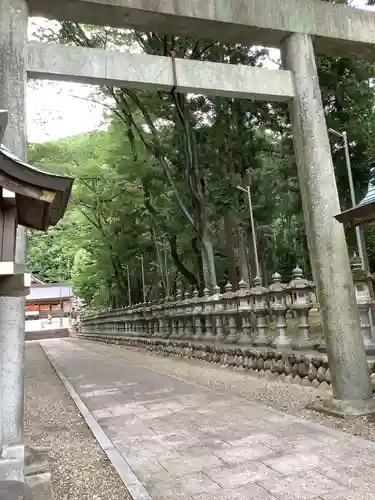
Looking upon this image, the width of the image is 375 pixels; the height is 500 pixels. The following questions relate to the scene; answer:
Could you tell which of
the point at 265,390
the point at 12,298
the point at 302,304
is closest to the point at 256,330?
the point at 302,304

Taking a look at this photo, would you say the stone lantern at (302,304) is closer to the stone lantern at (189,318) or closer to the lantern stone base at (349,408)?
the lantern stone base at (349,408)

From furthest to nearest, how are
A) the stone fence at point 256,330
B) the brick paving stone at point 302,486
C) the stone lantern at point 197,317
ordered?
the stone lantern at point 197,317 → the stone fence at point 256,330 → the brick paving stone at point 302,486

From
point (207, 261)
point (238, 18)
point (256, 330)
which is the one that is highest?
point (238, 18)

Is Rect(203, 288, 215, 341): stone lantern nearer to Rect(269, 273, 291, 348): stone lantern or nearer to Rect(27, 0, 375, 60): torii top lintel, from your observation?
Rect(269, 273, 291, 348): stone lantern

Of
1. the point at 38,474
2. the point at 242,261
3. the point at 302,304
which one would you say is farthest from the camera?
the point at 242,261

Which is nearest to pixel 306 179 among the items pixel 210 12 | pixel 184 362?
pixel 210 12

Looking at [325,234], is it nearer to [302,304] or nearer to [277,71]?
[277,71]

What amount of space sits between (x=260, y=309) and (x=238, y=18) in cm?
573

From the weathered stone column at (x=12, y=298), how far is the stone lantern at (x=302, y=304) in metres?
5.29

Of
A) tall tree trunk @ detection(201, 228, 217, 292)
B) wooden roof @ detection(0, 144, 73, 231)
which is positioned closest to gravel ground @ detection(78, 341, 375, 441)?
tall tree trunk @ detection(201, 228, 217, 292)

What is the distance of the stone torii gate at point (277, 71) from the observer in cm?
550

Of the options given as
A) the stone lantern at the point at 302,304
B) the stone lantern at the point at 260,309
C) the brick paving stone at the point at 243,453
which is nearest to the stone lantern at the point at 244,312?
the stone lantern at the point at 260,309

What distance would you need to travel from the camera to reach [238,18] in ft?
20.2

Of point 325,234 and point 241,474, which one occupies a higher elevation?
point 325,234
